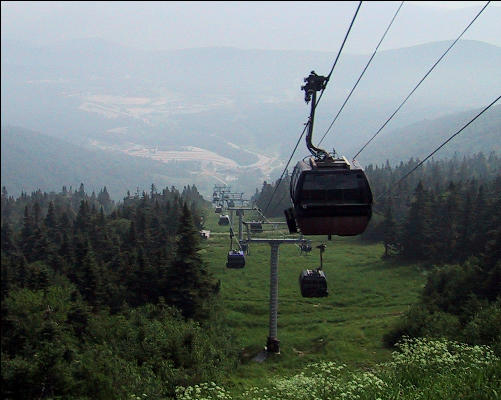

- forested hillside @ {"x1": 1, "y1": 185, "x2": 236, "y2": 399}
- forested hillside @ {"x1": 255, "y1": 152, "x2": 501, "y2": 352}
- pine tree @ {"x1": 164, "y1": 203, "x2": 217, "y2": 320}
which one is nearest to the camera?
forested hillside @ {"x1": 1, "y1": 185, "x2": 236, "y2": 399}

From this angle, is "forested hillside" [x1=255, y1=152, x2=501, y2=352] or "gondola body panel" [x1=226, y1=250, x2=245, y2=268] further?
"gondola body panel" [x1=226, y1=250, x2=245, y2=268]

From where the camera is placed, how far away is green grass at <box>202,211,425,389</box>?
146ft

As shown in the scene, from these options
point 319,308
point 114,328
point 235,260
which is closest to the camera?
point 114,328

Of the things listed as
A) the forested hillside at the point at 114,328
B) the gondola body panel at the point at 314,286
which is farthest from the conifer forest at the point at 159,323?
the gondola body panel at the point at 314,286

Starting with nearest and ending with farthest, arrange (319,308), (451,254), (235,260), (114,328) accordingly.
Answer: (114,328)
(235,260)
(319,308)
(451,254)

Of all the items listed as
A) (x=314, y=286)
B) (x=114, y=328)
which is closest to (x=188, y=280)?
(x=114, y=328)

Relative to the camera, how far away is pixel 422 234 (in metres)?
83.9

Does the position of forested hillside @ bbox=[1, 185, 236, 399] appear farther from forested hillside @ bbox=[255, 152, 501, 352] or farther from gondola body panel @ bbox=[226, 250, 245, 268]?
forested hillside @ bbox=[255, 152, 501, 352]

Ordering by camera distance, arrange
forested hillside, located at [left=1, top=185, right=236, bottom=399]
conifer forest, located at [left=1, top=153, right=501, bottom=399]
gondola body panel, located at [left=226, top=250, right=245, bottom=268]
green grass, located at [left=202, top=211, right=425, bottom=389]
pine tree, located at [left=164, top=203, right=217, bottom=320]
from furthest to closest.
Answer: pine tree, located at [left=164, top=203, right=217, bottom=320], gondola body panel, located at [left=226, top=250, right=245, bottom=268], green grass, located at [left=202, top=211, right=425, bottom=389], forested hillside, located at [left=1, top=185, right=236, bottom=399], conifer forest, located at [left=1, top=153, right=501, bottom=399]

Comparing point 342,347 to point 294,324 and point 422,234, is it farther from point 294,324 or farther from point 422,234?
point 422,234

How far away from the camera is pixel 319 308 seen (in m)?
61.0

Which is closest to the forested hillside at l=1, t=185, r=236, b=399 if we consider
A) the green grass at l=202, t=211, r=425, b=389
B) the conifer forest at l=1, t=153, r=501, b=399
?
the conifer forest at l=1, t=153, r=501, b=399

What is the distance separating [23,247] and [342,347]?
71.3 meters

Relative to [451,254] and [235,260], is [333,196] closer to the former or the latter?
[235,260]
